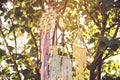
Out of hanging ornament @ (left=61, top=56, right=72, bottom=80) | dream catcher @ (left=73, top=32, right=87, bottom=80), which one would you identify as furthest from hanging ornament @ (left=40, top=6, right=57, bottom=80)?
dream catcher @ (left=73, top=32, right=87, bottom=80)

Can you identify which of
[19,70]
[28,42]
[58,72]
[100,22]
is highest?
[100,22]

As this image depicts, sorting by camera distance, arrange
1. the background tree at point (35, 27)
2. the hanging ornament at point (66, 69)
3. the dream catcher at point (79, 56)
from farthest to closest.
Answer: the background tree at point (35, 27) → the dream catcher at point (79, 56) → the hanging ornament at point (66, 69)

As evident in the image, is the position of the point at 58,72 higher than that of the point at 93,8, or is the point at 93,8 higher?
the point at 93,8

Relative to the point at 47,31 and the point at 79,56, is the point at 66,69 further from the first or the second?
the point at 47,31

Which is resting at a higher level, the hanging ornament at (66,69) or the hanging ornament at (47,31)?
the hanging ornament at (47,31)

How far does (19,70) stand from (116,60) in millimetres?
2722

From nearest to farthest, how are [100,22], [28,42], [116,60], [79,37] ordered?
[79,37], [28,42], [100,22], [116,60]

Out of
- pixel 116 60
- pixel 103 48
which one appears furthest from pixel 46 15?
pixel 116 60

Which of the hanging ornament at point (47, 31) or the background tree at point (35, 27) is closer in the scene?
the hanging ornament at point (47, 31)

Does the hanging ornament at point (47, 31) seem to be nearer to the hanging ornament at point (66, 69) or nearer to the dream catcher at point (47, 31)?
the dream catcher at point (47, 31)

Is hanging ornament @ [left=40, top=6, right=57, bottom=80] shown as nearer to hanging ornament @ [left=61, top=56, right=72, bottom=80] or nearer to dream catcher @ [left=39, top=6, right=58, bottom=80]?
dream catcher @ [left=39, top=6, right=58, bottom=80]

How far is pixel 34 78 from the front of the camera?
270 inches

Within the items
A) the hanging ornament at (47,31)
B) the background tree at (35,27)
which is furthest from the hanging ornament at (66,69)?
Answer: the background tree at (35,27)

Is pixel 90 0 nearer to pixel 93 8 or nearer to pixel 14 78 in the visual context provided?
pixel 93 8
